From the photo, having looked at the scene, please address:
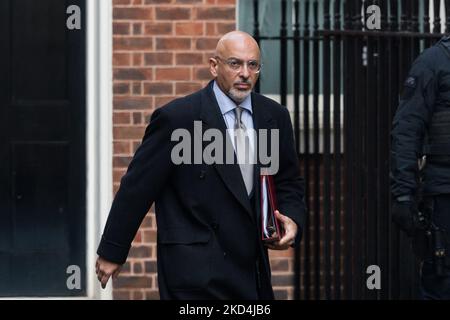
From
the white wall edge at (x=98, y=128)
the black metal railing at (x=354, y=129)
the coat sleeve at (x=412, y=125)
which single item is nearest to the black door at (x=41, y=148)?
the white wall edge at (x=98, y=128)

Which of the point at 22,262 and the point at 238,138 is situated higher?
the point at 238,138

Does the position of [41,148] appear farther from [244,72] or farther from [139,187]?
[244,72]

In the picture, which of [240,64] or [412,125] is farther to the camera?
[412,125]

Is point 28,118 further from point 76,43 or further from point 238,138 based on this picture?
point 238,138

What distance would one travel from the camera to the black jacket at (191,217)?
5.76m

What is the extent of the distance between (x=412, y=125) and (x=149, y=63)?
2297 mm

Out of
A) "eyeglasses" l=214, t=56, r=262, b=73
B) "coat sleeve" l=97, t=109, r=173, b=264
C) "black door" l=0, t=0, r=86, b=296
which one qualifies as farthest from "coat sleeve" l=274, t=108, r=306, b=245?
"black door" l=0, t=0, r=86, b=296

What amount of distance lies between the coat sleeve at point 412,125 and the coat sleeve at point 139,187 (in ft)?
4.91

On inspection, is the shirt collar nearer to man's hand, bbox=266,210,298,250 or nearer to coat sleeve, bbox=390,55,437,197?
man's hand, bbox=266,210,298,250

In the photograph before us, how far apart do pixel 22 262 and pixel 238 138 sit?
3300mm

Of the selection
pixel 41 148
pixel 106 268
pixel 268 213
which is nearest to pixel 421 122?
pixel 268 213

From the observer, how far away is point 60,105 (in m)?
8.72

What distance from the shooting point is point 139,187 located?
19.0 ft
